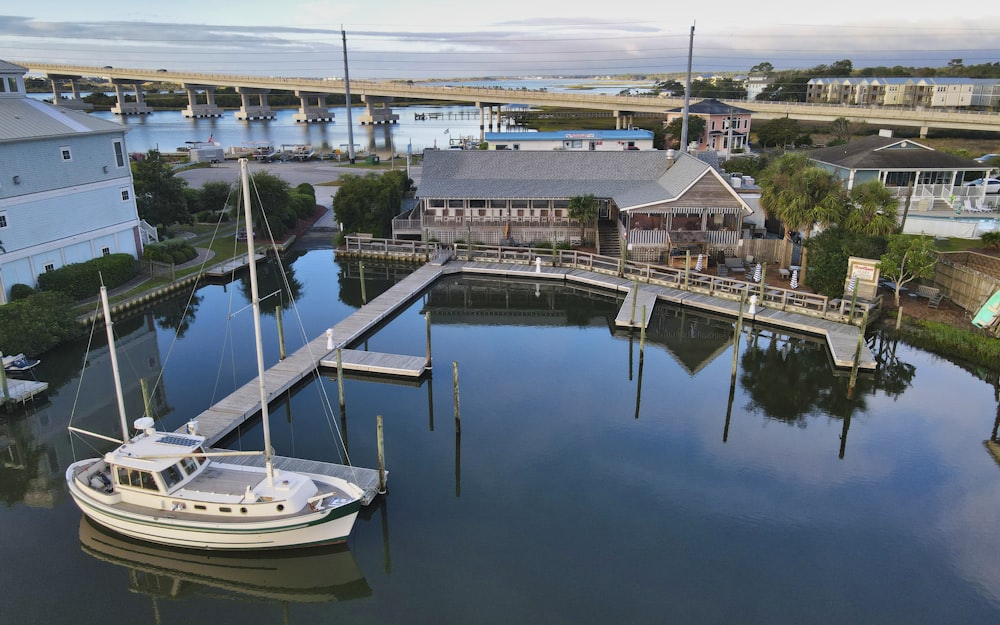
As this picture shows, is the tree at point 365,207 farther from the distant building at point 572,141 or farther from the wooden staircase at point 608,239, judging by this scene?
the distant building at point 572,141

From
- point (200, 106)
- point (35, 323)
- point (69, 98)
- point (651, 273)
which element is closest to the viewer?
point (35, 323)

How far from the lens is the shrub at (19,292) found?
31.0 m

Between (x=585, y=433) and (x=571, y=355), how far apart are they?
282 inches

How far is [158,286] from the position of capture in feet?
119

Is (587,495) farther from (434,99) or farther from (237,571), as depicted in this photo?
(434,99)

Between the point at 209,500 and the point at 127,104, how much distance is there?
663 feet

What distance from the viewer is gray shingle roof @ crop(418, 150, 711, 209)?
44.9 m

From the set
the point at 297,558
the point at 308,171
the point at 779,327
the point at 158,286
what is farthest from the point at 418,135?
the point at 297,558

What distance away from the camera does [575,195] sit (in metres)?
44.3

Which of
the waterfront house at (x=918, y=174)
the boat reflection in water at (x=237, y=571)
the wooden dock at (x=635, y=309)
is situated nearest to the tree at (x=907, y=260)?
the wooden dock at (x=635, y=309)

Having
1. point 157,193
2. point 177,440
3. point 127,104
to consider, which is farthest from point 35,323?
point 127,104

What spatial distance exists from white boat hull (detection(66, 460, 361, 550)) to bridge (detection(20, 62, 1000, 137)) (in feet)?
297

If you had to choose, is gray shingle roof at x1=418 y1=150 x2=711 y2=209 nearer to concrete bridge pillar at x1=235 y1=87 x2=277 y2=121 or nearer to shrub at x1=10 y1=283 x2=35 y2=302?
shrub at x1=10 y1=283 x2=35 y2=302

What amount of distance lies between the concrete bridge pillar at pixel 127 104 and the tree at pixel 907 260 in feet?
633
